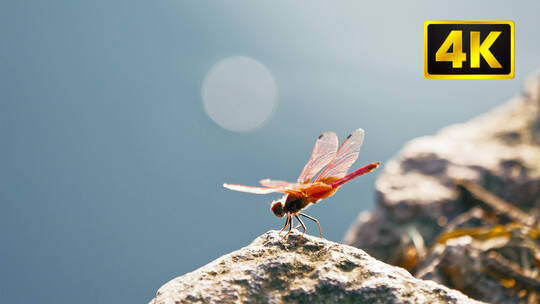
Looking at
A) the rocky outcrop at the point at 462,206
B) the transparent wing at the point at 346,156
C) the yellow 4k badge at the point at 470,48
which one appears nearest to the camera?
the transparent wing at the point at 346,156

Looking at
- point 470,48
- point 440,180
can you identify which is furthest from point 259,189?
point 440,180

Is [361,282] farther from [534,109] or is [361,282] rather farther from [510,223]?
[534,109]

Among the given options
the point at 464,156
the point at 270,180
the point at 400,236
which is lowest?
the point at 400,236

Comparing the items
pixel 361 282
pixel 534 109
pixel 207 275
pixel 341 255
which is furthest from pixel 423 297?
pixel 534 109

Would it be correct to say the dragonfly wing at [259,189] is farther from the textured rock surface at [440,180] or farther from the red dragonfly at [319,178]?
the textured rock surface at [440,180]

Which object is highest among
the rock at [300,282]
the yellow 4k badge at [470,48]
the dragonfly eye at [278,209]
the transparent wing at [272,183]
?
the yellow 4k badge at [470,48]

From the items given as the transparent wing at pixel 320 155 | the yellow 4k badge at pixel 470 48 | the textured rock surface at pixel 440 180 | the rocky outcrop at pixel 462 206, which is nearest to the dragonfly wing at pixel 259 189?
the transparent wing at pixel 320 155

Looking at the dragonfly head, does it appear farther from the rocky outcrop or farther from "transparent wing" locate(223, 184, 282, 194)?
the rocky outcrop
